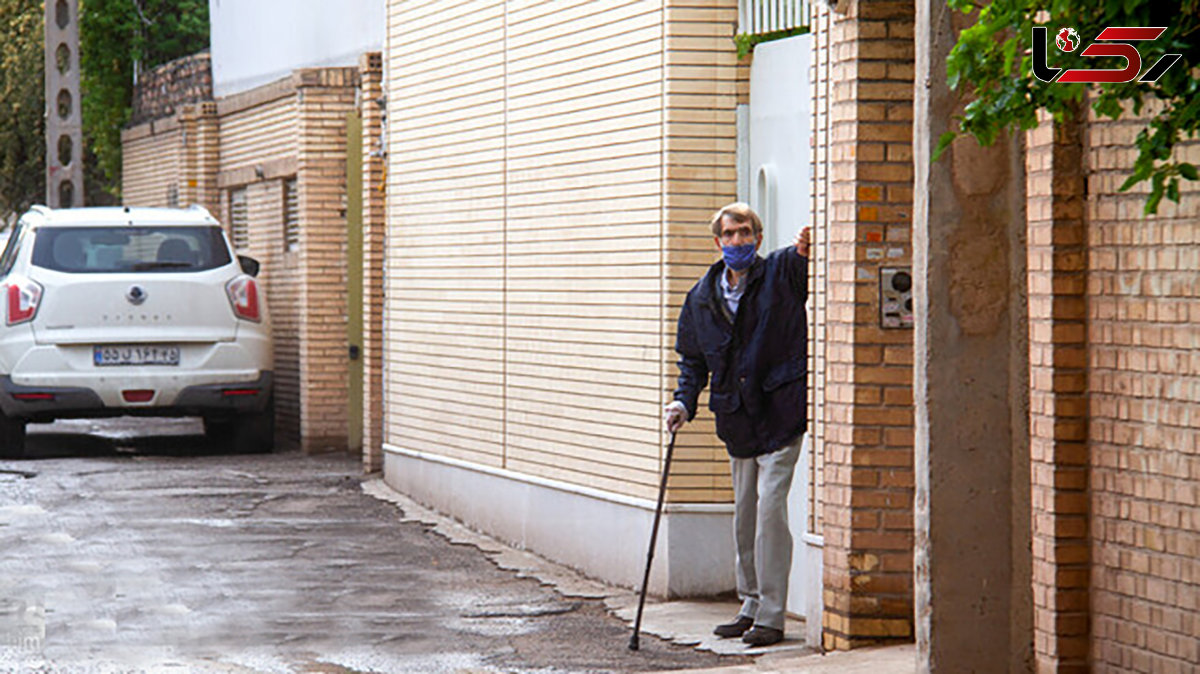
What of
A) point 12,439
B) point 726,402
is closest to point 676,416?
point 726,402

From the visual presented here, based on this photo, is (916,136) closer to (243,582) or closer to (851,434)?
(851,434)

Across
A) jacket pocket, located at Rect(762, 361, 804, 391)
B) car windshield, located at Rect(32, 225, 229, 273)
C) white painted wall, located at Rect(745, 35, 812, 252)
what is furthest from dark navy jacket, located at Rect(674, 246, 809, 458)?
car windshield, located at Rect(32, 225, 229, 273)

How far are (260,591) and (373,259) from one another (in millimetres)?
6386

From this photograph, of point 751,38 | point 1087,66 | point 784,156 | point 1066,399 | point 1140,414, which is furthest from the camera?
point 751,38

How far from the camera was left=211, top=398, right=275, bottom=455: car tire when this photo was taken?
1847 cm

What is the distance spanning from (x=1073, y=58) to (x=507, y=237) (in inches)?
318

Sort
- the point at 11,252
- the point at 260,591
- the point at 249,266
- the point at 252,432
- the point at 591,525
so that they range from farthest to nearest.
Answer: the point at 249,266
the point at 252,432
the point at 11,252
the point at 591,525
the point at 260,591

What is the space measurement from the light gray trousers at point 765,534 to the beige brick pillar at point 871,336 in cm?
49

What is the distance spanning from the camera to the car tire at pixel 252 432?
60.6 ft

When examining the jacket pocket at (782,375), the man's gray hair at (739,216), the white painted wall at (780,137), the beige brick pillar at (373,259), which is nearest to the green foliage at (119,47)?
the beige brick pillar at (373,259)

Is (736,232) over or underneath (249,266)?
over

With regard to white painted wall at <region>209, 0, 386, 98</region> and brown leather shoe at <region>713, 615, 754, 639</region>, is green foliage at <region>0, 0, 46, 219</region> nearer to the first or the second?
white painted wall at <region>209, 0, 386, 98</region>

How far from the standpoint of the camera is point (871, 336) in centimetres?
854

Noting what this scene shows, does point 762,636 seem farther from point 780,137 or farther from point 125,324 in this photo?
point 125,324
